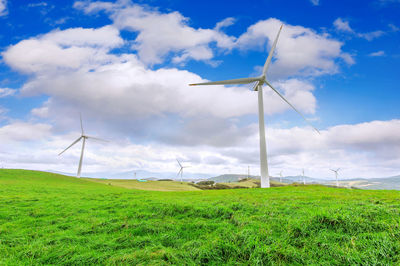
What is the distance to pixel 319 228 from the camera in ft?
25.5

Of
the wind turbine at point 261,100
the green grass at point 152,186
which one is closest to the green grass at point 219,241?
the wind turbine at point 261,100

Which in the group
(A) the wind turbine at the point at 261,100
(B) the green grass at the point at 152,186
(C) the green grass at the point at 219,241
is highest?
(A) the wind turbine at the point at 261,100

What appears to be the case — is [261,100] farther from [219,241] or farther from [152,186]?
[152,186]

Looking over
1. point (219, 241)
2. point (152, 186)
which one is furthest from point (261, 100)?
point (152, 186)

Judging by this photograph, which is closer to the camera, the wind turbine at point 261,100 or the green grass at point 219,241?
the green grass at point 219,241

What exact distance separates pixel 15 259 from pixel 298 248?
9225mm

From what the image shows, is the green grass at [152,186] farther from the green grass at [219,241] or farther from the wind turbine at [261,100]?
the green grass at [219,241]

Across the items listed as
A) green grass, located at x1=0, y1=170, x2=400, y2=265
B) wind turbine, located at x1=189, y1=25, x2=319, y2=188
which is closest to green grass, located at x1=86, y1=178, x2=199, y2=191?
wind turbine, located at x1=189, y1=25, x2=319, y2=188

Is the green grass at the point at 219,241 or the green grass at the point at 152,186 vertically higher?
the green grass at the point at 219,241

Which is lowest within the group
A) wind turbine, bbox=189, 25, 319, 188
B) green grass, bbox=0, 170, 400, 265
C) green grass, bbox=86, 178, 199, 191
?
green grass, bbox=86, 178, 199, 191

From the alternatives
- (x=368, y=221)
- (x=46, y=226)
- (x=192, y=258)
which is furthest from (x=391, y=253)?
(x=46, y=226)

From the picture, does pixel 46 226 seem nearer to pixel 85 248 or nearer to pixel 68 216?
pixel 68 216

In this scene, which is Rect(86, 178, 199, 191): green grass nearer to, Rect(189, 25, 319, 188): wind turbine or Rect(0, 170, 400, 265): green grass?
Rect(189, 25, 319, 188): wind turbine

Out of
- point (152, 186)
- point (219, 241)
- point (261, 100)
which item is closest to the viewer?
point (219, 241)
